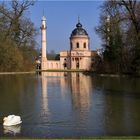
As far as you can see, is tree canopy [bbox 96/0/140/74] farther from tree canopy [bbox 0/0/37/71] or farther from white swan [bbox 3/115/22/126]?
white swan [bbox 3/115/22/126]

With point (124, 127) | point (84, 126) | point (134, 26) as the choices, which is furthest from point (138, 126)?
point (134, 26)

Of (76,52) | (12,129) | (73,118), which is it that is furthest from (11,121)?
(76,52)

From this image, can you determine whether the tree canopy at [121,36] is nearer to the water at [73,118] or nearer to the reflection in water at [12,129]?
the water at [73,118]

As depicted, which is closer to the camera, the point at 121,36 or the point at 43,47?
the point at 121,36

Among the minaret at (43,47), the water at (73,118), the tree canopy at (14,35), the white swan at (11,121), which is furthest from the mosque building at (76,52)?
the white swan at (11,121)

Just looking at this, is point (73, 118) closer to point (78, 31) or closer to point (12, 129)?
point (12, 129)

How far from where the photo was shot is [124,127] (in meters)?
14.4

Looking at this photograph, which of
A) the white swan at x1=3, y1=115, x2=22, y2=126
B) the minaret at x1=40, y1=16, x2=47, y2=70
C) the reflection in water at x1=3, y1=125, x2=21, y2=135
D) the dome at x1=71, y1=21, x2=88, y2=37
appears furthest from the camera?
the dome at x1=71, y1=21, x2=88, y2=37

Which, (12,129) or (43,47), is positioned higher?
(43,47)

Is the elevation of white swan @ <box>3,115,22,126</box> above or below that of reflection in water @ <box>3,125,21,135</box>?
above

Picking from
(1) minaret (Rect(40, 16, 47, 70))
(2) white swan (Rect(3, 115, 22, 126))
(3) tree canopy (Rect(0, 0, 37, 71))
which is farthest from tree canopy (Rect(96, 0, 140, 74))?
(1) minaret (Rect(40, 16, 47, 70))

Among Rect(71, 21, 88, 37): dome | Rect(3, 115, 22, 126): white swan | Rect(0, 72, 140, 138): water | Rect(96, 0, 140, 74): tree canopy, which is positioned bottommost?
Rect(0, 72, 140, 138): water

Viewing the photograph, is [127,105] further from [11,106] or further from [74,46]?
[74,46]

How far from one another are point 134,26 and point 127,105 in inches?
1476
